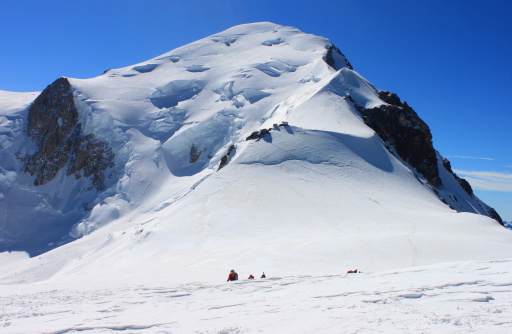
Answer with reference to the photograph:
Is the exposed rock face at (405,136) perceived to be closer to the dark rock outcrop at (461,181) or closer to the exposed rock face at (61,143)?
the dark rock outcrop at (461,181)

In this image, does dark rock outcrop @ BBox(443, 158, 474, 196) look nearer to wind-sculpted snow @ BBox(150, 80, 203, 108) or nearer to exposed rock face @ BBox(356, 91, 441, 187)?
exposed rock face @ BBox(356, 91, 441, 187)

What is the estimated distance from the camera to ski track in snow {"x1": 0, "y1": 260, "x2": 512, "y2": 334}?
6.48m

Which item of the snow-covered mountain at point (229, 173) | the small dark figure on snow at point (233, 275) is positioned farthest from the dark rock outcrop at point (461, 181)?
the small dark figure on snow at point (233, 275)

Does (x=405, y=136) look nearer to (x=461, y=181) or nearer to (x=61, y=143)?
(x=461, y=181)

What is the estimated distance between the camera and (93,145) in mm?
53531

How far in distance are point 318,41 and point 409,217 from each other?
194ft

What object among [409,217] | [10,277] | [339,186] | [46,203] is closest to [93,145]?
[46,203]

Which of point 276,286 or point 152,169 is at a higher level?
point 152,169

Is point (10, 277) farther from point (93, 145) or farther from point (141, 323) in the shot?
point (141, 323)

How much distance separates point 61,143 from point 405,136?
48235 millimetres

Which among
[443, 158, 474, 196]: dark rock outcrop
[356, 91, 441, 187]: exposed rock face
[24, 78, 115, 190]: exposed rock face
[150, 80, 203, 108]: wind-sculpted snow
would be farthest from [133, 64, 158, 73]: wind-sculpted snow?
[443, 158, 474, 196]: dark rock outcrop

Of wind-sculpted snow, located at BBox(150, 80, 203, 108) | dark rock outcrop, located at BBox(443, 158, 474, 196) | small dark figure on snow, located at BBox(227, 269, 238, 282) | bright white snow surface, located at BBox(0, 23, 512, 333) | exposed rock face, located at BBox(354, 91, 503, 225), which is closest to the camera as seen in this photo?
bright white snow surface, located at BBox(0, 23, 512, 333)

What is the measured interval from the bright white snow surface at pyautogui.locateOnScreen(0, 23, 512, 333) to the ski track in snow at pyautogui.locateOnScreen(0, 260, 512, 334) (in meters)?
0.06

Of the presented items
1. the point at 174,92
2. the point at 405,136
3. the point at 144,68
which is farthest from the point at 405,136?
the point at 144,68
